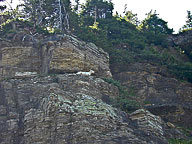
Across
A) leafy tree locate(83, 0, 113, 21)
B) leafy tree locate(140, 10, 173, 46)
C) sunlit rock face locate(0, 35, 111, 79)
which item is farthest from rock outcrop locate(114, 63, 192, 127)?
leafy tree locate(83, 0, 113, 21)

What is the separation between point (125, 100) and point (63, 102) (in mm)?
5408

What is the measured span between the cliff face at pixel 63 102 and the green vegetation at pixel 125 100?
511mm

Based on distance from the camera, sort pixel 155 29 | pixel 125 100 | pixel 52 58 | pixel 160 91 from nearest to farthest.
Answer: pixel 125 100 < pixel 52 58 < pixel 160 91 < pixel 155 29

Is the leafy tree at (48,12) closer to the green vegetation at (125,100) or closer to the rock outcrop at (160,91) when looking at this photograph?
the rock outcrop at (160,91)

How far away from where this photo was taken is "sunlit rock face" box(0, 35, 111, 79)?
92.5 ft

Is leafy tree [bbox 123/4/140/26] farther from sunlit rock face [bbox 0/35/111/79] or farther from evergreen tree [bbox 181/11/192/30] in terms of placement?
sunlit rock face [bbox 0/35/111/79]

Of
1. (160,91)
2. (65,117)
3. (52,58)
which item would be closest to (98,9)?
(160,91)

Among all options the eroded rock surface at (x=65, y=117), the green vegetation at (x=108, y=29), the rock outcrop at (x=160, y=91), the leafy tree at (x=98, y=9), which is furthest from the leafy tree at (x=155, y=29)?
the eroded rock surface at (x=65, y=117)

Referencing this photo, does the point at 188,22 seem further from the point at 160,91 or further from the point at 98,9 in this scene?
the point at 160,91

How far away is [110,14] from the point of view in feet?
147

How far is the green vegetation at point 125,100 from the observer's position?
2545cm

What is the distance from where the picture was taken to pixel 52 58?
28.2 metres

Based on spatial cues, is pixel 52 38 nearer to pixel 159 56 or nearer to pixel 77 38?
pixel 77 38

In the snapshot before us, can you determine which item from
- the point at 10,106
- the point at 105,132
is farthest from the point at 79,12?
the point at 105,132
